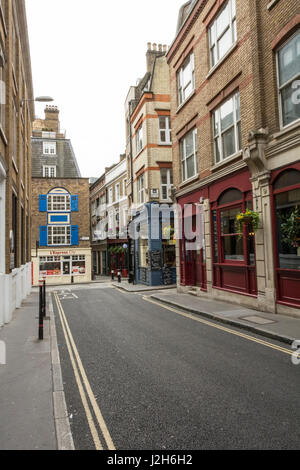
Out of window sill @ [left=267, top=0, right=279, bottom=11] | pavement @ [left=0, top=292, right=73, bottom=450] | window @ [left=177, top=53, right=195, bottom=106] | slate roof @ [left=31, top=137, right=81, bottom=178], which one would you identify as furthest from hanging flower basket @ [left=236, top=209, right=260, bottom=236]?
slate roof @ [left=31, top=137, right=81, bottom=178]

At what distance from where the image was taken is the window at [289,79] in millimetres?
9359

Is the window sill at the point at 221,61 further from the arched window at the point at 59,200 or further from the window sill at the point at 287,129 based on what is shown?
the arched window at the point at 59,200

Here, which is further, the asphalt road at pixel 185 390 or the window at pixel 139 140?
the window at pixel 139 140

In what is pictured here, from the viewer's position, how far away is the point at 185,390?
501 cm

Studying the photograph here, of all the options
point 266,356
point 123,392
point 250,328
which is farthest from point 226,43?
point 123,392

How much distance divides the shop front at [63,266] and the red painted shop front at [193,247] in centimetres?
2075

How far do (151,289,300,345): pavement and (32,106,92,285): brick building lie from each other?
25.2 meters

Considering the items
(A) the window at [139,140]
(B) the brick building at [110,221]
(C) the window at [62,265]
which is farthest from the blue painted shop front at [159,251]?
(C) the window at [62,265]

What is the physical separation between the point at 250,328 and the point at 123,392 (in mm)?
4661

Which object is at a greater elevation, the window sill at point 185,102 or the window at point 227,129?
the window sill at point 185,102

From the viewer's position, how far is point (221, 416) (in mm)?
4156

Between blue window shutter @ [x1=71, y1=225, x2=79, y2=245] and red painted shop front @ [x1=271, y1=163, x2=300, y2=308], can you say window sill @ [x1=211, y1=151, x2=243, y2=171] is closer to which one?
red painted shop front @ [x1=271, y1=163, x2=300, y2=308]

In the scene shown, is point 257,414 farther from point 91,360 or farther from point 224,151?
point 224,151

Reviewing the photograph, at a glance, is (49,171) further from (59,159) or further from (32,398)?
(32,398)
